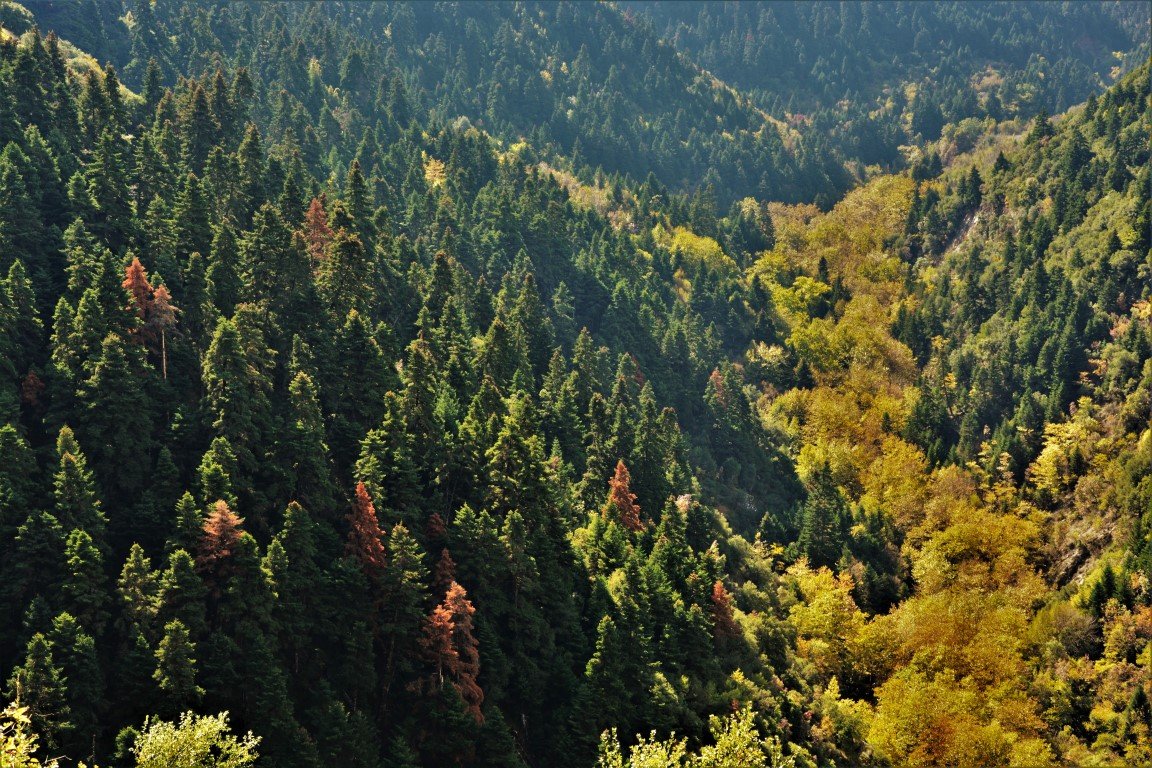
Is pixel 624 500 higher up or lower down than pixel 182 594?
higher up

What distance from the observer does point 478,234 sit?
621ft

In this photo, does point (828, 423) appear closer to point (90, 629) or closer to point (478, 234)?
point (478, 234)

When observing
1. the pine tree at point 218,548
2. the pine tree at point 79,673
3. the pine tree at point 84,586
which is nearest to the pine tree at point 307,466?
the pine tree at point 218,548

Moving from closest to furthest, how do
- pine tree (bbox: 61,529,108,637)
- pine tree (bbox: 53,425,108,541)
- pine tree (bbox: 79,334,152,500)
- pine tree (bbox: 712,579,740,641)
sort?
pine tree (bbox: 61,529,108,637) < pine tree (bbox: 53,425,108,541) < pine tree (bbox: 79,334,152,500) < pine tree (bbox: 712,579,740,641)

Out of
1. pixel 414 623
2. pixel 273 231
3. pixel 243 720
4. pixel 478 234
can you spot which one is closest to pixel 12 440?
pixel 243 720

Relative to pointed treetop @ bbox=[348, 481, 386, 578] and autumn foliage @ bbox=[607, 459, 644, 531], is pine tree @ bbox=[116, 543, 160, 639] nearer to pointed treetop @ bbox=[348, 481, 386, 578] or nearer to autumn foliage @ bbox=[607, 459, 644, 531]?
pointed treetop @ bbox=[348, 481, 386, 578]

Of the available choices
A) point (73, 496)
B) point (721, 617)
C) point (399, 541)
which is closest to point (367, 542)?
point (399, 541)

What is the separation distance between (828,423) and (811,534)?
1921 inches

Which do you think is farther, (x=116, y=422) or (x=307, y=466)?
(x=307, y=466)

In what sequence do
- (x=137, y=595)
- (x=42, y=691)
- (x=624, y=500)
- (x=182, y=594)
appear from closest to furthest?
(x=42, y=691), (x=137, y=595), (x=182, y=594), (x=624, y=500)

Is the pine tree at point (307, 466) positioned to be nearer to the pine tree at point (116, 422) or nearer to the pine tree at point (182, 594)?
the pine tree at point (116, 422)

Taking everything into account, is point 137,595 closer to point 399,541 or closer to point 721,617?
point 399,541

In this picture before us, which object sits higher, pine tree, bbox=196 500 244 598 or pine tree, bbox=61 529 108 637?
pine tree, bbox=196 500 244 598

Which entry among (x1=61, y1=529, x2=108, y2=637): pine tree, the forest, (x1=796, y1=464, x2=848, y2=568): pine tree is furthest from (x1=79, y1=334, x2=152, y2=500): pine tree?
(x1=796, y1=464, x2=848, y2=568): pine tree
